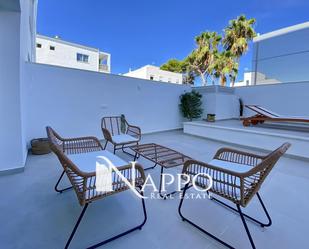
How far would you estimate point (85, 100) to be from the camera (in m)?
4.59

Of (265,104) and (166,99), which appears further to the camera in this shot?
(265,104)

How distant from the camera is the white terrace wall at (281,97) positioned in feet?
20.2

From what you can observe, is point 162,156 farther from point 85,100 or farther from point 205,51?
point 205,51

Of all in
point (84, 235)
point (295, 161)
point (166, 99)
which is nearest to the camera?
point (84, 235)

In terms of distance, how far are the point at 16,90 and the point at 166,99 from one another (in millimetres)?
4621

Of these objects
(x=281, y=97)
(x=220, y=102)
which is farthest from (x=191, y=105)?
(x=281, y=97)

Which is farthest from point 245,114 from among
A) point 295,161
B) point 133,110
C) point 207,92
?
point 133,110

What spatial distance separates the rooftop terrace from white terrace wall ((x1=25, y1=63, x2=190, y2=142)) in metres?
1.95

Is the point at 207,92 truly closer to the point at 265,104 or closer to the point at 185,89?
the point at 185,89

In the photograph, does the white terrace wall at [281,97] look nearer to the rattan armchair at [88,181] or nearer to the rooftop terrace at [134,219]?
the rooftop terrace at [134,219]

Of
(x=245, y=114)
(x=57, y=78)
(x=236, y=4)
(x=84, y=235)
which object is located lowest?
(x=84, y=235)

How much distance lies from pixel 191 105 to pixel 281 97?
3387mm

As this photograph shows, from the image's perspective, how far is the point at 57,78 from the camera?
13.6ft

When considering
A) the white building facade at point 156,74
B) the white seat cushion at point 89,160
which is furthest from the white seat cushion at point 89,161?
the white building facade at point 156,74
